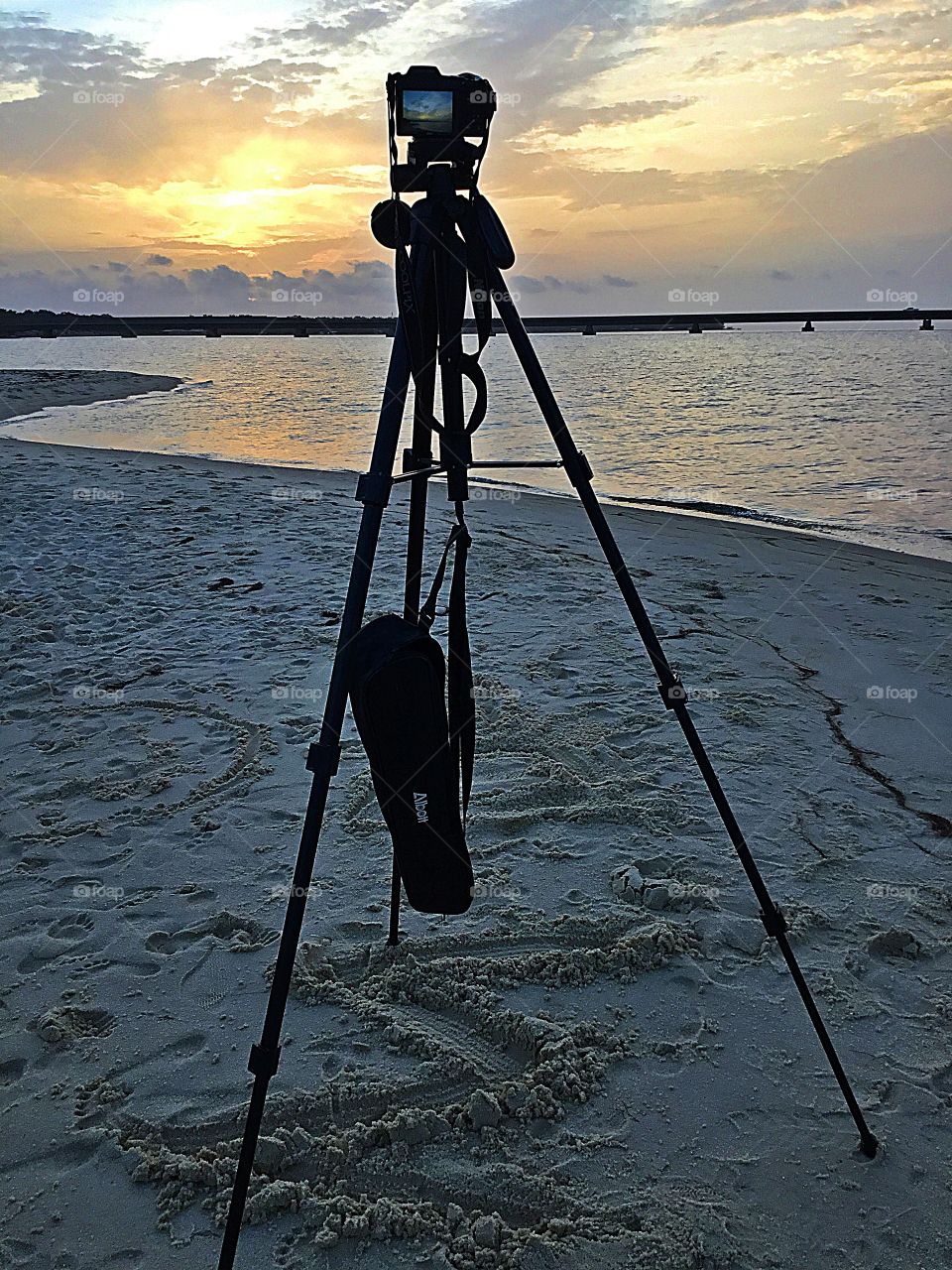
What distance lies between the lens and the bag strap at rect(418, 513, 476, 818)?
2.36 meters

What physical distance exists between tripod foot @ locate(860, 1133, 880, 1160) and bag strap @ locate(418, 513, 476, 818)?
1.32 meters

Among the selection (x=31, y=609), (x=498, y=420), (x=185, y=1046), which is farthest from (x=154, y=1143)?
(x=498, y=420)

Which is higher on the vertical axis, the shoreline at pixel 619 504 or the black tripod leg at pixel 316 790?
the black tripod leg at pixel 316 790

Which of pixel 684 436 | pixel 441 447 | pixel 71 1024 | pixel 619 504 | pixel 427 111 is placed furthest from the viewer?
pixel 684 436

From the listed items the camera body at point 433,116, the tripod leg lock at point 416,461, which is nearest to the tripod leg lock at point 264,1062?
the tripod leg lock at point 416,461

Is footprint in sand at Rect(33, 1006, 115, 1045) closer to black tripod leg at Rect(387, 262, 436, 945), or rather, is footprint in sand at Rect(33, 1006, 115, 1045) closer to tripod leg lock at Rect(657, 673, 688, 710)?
black tripod leg at Rect(387, 262, 436, 945)

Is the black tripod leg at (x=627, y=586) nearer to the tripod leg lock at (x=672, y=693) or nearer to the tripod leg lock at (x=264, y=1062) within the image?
the tripod leg lock at (x=672, y=693)

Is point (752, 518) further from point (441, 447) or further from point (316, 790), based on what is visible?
point (316, 790)

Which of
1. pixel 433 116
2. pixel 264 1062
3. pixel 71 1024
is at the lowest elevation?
pixel 71 1024

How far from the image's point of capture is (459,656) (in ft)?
7.99

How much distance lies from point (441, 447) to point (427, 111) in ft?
2.55

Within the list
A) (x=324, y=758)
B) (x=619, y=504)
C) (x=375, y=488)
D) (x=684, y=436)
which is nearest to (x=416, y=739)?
(x=324, y=758)

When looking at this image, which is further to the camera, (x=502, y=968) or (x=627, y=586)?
(x=502, y=968)

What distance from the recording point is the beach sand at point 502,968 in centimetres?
210
